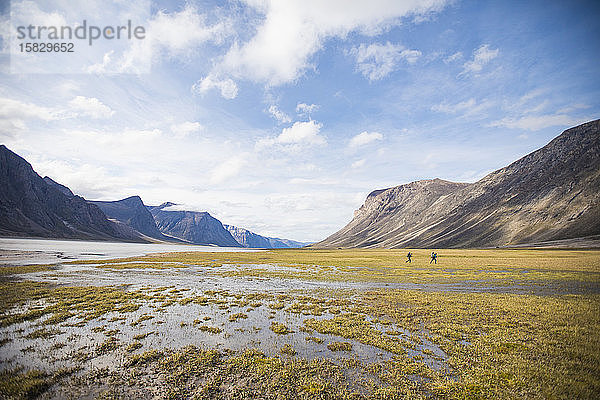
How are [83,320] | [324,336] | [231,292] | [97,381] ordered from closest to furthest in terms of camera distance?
1. [97,381]
2. [324,336]
3. [83,320]
4. [231,292]

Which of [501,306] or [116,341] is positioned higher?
[116,341]

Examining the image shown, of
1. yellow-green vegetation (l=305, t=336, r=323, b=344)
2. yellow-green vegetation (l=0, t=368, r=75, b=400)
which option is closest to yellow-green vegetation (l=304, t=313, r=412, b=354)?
yellow-green vegetation (l=305, t=336, r=323, b=344)

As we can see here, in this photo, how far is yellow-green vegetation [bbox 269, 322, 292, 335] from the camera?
664 inches

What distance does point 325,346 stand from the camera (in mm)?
14672

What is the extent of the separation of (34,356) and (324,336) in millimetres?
15655

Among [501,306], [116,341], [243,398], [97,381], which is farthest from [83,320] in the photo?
[501,306]

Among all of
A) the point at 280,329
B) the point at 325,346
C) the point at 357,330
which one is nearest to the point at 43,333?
the point at 280,329

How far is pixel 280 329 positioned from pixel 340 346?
4515 millimetres

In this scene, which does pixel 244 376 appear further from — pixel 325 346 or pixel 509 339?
pixel 509 339

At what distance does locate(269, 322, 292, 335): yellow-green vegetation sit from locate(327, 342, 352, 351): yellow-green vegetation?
3.48 metres

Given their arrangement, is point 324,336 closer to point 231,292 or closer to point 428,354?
point 428,354

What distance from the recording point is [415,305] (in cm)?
2350

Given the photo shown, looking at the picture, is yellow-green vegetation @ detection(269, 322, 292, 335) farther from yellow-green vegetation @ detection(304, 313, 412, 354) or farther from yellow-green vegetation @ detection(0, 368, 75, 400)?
yellow-green vegetation @ detection(0, 368, 75, 400)

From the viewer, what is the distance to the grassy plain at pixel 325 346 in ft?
34.4
